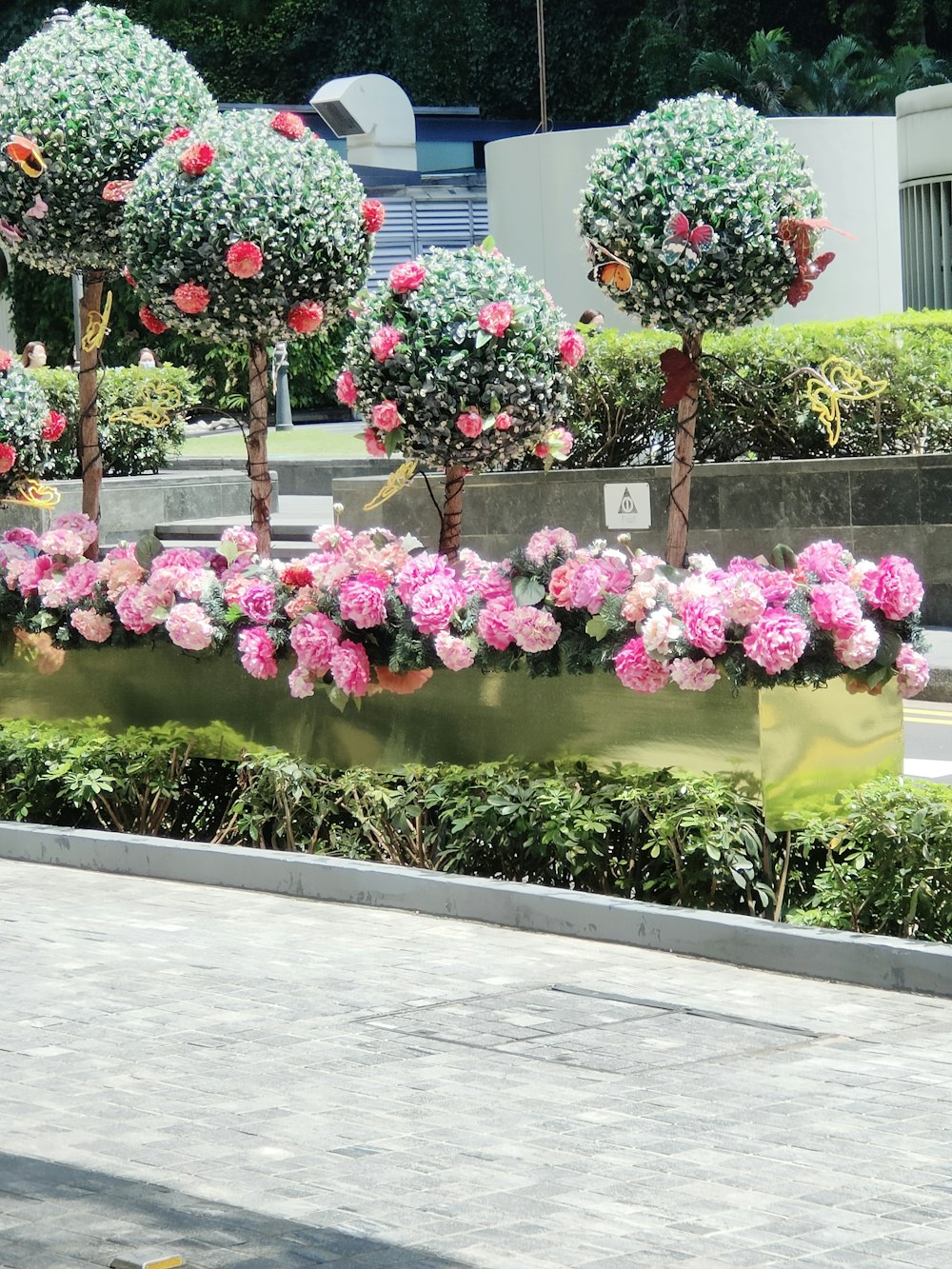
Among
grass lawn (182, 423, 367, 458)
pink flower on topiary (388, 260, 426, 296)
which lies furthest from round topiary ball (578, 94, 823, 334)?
grass lawn (182, 423, 367, 458)

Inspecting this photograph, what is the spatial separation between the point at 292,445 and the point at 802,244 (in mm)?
16766

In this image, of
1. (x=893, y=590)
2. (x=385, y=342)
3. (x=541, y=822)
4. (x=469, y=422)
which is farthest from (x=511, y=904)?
(x=385, y=342)

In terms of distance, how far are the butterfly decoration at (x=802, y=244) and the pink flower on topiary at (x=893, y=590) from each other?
2.28 metres

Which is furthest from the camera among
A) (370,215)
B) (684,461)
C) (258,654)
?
(370,215)

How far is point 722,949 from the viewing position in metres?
7.25

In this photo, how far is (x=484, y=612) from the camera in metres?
8.33

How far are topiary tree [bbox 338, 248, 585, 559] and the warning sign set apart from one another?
548 cm

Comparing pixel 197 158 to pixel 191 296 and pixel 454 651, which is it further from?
pixel 454 651

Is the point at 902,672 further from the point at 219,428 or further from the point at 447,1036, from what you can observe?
the point at 219,428

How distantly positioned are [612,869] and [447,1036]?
1681 millimetres

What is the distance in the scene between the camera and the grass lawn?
24.5 metres

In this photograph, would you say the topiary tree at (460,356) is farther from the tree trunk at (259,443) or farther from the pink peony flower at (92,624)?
the pink peony flower at (92,624)

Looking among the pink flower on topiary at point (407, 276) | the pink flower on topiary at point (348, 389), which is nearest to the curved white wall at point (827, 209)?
the pink flower on topiary at point (348, 389)

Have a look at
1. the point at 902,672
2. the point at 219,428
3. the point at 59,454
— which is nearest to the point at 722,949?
the point at 902,672
